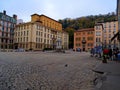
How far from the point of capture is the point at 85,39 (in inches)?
3292

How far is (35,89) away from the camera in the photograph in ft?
17.9

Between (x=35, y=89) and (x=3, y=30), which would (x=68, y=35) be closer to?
(x=3, y=30)

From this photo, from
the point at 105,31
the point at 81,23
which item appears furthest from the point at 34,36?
the point at 81,23

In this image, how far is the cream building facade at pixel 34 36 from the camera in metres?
71.9

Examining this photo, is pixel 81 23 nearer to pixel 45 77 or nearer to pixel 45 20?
pixel 45 20

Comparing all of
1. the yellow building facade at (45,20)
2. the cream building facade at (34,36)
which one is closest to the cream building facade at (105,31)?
the cream building facade at (34,36)

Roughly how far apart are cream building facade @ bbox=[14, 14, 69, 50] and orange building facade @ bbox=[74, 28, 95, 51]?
1355 centimetres

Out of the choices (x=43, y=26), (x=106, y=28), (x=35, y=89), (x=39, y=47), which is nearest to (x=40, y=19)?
(x=43, y=26)

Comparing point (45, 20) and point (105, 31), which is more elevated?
point (45, 20)

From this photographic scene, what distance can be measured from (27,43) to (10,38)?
1375 cm

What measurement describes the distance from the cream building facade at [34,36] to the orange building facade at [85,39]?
44.5 ft

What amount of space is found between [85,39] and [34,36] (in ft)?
92.5

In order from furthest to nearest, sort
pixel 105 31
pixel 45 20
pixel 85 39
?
pixel 105 31, pixel 45 20, pixel 85 39

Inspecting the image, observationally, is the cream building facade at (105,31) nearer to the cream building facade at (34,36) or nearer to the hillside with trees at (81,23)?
the hillside with trees at (81,23)
